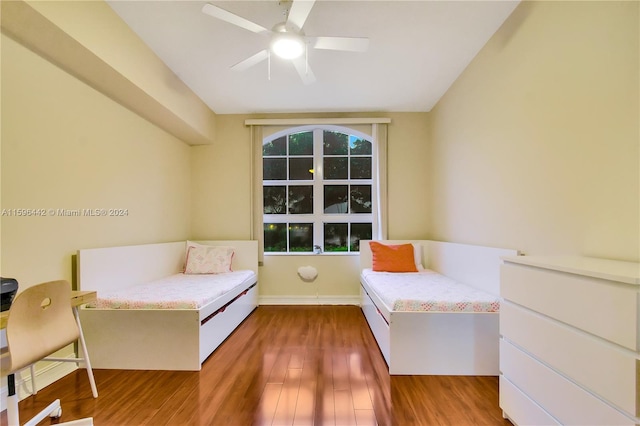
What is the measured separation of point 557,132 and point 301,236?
3.01 meters

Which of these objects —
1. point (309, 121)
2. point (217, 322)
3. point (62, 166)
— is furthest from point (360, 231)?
point (62, 166)

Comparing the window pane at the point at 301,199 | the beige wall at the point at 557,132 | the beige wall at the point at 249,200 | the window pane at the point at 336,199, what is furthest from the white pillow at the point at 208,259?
the beige wall at the point at 557,132

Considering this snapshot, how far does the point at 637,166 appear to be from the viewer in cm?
116

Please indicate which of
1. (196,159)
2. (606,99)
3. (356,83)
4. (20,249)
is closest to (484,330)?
(606,99)

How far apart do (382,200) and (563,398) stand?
267cm

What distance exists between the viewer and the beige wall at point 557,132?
3.98ft

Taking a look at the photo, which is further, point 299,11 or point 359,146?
point 359,146

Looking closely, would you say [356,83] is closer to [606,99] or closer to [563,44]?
[563,44]

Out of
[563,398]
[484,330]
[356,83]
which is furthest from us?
[356,83]

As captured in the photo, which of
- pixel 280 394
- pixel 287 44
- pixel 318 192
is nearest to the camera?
pixel 280 394

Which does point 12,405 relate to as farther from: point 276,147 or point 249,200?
point 276,147

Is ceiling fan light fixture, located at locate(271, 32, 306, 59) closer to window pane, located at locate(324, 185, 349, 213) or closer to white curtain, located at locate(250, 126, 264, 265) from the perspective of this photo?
white curtain, located at locate(250, 126, 264, 265)

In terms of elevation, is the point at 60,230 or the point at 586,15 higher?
the point at 586,15

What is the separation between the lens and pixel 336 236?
391cm
